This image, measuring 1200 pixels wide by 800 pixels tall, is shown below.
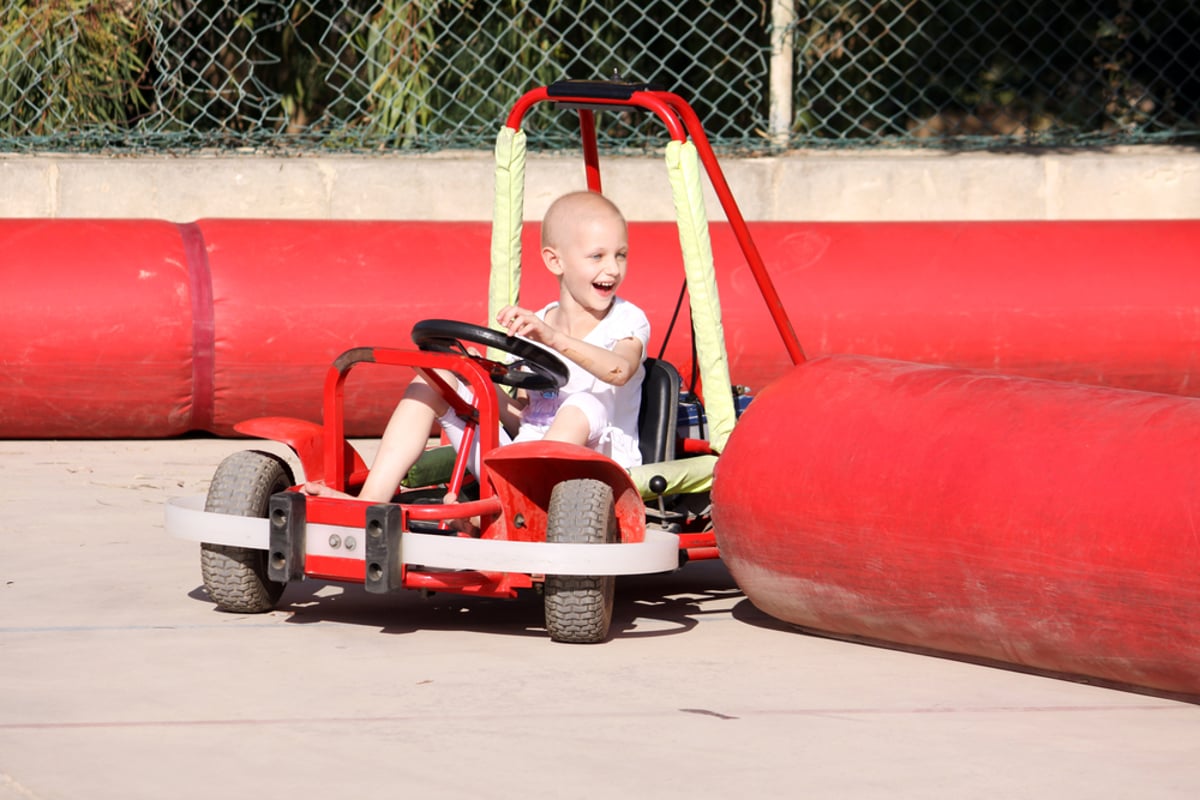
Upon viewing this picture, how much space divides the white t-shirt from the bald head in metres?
0.24

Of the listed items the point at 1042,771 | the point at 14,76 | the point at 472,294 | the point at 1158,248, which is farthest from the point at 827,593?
the point at 14,76

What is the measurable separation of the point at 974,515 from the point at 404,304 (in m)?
3.58

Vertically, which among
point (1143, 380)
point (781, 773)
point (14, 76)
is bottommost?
point (781, 773)

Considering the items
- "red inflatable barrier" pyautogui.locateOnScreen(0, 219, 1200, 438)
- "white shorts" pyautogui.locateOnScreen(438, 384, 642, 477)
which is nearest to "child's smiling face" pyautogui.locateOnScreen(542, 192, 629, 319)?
"white shorts" pyautogui.locateOnScreen(438, 384, 642, 477)

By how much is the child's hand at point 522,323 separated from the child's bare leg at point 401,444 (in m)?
0.27

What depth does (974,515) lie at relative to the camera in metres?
3.82

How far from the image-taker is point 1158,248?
7340 mm

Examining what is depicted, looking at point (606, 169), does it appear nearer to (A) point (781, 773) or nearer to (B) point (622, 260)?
(B) point (622, 260)

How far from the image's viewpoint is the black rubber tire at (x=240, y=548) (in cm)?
→ 422

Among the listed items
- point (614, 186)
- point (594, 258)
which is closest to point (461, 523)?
point (594, 258)

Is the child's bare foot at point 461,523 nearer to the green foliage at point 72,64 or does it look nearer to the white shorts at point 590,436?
the white shorts at point 590,436

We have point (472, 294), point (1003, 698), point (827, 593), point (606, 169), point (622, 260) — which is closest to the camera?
point (1003, 698)

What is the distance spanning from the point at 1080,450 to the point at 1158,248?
152 inches

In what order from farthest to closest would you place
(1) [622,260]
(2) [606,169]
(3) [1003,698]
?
(2) [606,169] → (1) [622,260] → (3) [1003,698]
